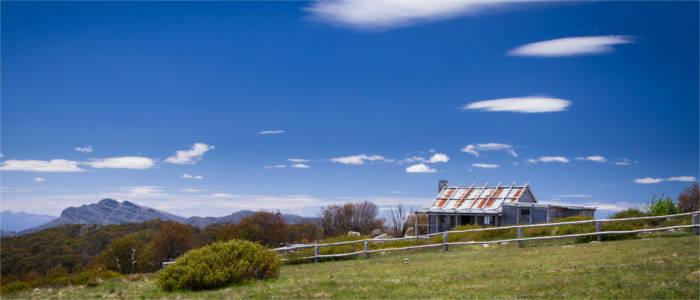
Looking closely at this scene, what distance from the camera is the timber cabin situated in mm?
33469

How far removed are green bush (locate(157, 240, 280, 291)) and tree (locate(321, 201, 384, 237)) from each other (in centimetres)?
3737

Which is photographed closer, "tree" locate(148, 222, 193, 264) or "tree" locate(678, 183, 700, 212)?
"tree" locate(678, 183, 700, 212)

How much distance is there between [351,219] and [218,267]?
39.5m

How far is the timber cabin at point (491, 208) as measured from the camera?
33469 millimetres

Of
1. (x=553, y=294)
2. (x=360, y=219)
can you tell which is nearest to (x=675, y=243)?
(x=553, y=294)

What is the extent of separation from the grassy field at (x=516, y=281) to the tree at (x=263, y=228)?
33134 mm

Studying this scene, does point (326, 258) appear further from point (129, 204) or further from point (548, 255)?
point (129, 204)

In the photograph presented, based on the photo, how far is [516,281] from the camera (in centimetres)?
1064

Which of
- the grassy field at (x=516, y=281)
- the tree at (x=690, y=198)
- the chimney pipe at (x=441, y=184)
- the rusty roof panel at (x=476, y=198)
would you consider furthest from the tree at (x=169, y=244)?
the tree at (x=690, y=198)

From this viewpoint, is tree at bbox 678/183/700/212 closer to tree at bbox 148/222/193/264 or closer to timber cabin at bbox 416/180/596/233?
timber cabin at bbox 416/180/596/233

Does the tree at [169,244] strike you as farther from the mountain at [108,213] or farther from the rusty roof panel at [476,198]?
the mountain at [108,213]

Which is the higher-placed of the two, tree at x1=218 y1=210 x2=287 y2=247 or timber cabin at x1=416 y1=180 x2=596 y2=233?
timber cabin at x1=416 y1=180 x2=596 y2=233

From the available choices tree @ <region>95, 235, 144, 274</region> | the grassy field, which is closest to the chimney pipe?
the grassy field

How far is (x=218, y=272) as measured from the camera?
12.4m
